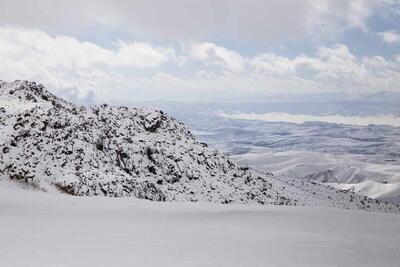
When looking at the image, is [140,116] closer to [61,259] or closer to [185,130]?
[185,130]

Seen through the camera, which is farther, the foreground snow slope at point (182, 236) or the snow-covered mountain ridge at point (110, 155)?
the snow-covered mountain ridge at point (110, 155)

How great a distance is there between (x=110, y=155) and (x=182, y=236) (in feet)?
125

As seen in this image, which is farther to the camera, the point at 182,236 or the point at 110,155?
the point at 110,155

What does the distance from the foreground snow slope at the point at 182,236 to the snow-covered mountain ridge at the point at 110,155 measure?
21993 millimetres

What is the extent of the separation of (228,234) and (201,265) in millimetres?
3944

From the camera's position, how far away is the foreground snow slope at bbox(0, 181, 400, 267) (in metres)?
9.04

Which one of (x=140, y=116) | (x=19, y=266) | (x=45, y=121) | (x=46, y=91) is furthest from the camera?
(x=46, y=91)

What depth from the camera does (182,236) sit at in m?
11.7

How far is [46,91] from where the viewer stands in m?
Answer: 64.8

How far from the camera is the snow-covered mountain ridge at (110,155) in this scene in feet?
131

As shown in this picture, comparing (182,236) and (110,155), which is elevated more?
(182,236)

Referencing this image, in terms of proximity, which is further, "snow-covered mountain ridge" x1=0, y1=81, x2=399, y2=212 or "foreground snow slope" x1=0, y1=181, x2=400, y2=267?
"snow-covered mountain ridge" x1=0, y1=81, x2=399, y2=212

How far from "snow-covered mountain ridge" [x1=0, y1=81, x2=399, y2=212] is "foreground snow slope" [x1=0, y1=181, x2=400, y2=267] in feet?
72.2

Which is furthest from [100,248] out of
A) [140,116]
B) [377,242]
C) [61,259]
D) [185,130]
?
[185,130]
